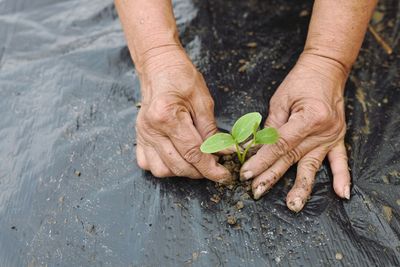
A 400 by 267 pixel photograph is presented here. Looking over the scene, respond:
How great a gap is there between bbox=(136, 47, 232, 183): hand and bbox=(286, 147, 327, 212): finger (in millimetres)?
188

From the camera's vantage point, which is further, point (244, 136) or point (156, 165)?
point (156, 165)

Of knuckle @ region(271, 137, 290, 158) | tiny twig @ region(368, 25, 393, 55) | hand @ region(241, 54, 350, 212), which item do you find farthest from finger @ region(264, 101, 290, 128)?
tiny twig @ region(368, 25, 393, 55)

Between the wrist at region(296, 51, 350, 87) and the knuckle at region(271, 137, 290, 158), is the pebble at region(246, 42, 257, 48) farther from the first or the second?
the knuckle at region(271, 137, 290, 158)

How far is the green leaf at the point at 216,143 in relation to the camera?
1.10m

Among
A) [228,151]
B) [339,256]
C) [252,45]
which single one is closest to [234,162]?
[228,151]

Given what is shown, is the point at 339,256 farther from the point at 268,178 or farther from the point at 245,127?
the point at 245,127

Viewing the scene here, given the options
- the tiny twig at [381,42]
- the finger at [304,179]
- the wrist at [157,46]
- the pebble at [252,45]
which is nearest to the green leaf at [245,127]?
the finger at [304,179]

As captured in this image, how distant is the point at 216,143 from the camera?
1.11m

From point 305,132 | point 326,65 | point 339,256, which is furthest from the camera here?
point 326,65

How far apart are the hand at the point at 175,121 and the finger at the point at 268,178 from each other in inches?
3.2

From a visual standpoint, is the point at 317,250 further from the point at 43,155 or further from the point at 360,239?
the point at 43,155

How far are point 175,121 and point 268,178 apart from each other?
31 centimetres

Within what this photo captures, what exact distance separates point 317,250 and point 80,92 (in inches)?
38.9

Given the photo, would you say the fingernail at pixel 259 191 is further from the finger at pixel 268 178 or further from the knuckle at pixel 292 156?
the knuckle at pixel 292 156
